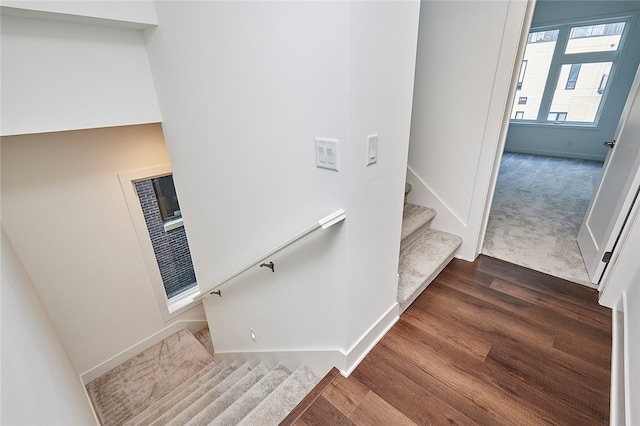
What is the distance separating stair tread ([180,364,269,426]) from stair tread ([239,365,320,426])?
511 millimetres

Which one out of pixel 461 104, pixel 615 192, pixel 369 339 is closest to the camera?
pixel 369 339

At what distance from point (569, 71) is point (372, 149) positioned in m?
6.99

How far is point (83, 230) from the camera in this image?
102 inches

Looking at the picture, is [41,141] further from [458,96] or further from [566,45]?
[566,45]

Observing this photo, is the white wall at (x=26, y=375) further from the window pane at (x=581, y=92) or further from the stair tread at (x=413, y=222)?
the window pane at (x=581, y=92)

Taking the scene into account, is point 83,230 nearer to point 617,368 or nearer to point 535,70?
point 617,368

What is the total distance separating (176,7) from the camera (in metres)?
1.45

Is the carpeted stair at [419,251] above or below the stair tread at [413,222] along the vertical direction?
below

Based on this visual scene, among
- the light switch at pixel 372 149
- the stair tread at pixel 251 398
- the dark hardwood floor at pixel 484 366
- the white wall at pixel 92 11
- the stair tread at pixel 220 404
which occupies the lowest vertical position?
the stair tread at pixel 220 404

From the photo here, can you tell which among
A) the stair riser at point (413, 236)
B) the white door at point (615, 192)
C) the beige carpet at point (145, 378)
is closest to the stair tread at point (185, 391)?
the beige carpet at point (145, 378)

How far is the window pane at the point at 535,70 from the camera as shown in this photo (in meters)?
5.87

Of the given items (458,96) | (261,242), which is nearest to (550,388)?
(261,242)

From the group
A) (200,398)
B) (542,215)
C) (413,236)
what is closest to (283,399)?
(200,398)

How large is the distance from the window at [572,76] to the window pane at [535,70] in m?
0.38
